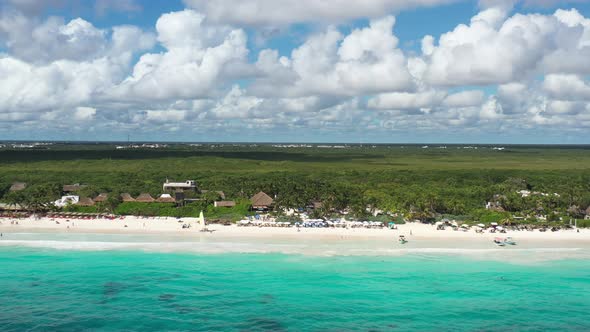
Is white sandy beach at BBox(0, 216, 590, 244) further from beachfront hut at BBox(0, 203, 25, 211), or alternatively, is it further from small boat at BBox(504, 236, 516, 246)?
beachfront hut at BBox(0, 203, 25, 211)

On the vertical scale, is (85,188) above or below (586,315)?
above

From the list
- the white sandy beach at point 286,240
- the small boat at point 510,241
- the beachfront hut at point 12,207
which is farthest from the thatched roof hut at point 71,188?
the small boat at point 510,241

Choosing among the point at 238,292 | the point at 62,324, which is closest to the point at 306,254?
the point at 238,292

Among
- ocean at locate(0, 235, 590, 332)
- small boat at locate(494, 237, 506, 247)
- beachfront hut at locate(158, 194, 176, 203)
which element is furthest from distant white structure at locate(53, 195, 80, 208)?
small boat at locate(494, 237, 506, 247)

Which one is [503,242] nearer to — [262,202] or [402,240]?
[402,240]

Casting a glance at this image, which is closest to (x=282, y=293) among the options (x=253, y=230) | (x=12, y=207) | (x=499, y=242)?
(x=253, y=230)

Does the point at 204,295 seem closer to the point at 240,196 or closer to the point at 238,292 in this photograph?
the point at 238,292
